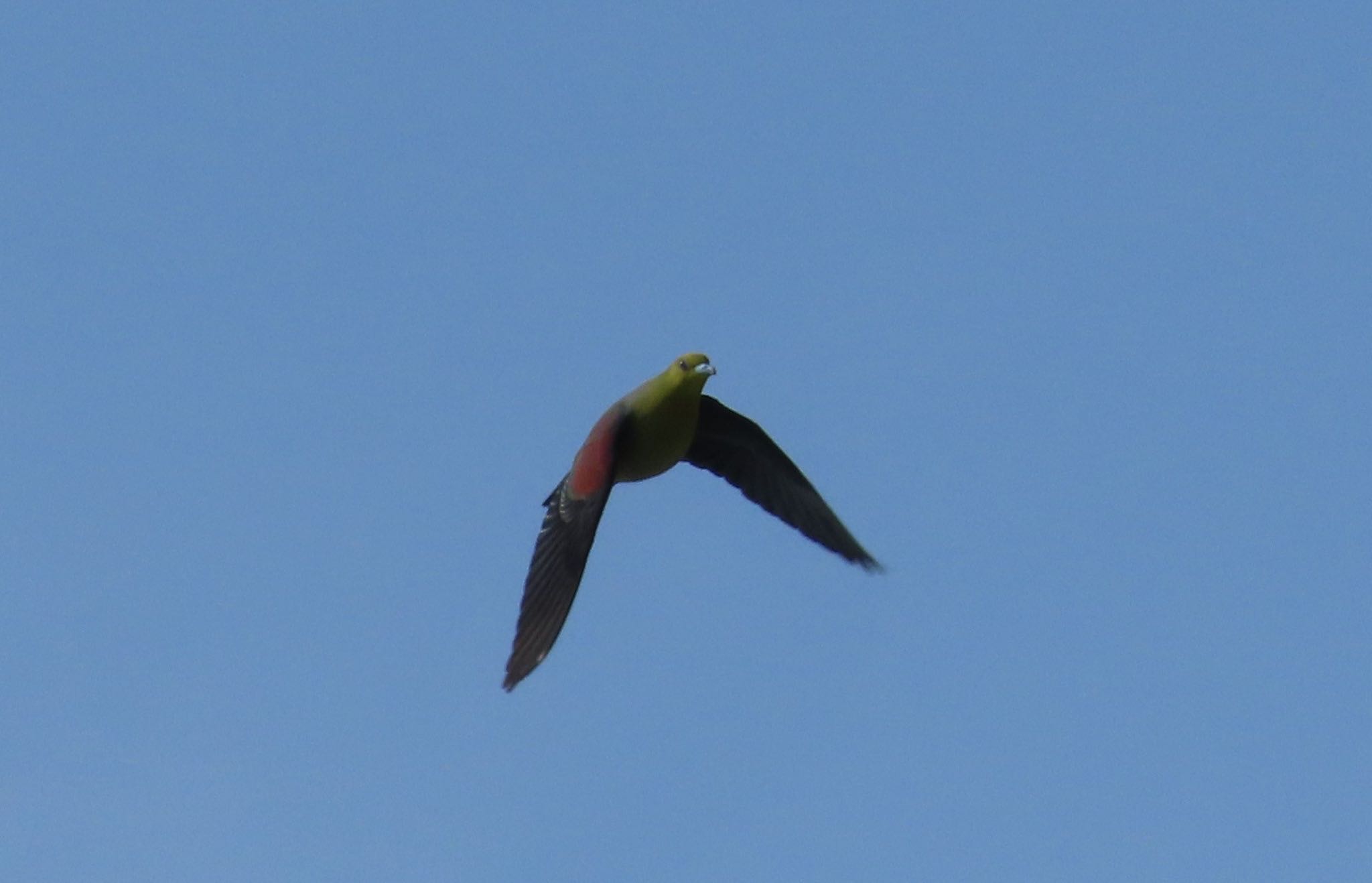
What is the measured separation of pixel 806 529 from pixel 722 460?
0.80 meters

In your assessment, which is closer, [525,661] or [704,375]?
[525,661]

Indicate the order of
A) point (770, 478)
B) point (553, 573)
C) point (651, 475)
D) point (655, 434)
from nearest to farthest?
point (553, 573)
point (655, 434)
point (651, 475)
point (770, 478)

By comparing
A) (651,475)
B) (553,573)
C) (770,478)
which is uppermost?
(770,478)

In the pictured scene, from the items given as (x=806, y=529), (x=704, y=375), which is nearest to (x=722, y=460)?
(x=806, y=529)

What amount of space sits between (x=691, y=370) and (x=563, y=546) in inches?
56.4

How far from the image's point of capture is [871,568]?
14914 millimetres

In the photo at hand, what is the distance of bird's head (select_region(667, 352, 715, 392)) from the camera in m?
13.4

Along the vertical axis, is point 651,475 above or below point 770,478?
below

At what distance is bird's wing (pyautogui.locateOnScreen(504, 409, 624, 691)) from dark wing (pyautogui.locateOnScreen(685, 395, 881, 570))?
1.49 metres

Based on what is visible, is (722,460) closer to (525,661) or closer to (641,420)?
(641,420)

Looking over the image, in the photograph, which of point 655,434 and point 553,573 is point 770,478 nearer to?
point 655,434

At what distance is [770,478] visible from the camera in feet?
49.5

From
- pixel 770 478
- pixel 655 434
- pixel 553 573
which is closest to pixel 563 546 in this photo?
pixel 553 573

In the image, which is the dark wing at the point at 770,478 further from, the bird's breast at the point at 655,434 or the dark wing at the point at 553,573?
the dark wing at the point at 553,573
